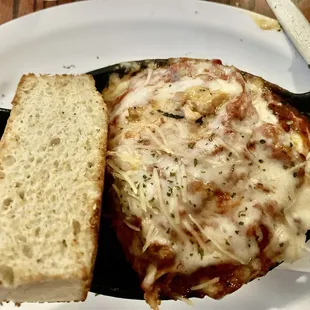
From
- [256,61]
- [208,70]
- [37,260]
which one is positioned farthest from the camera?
[256,61]

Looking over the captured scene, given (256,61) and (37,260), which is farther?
(256,61)

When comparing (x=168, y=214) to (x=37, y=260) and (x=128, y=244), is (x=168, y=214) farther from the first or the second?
(x=37, y=260)

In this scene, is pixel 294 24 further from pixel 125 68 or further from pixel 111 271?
pixel 111 271

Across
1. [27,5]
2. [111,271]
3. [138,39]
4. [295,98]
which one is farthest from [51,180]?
[27,5]

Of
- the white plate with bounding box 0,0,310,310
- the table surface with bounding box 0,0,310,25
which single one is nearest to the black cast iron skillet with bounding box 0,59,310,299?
the white plate with bounding box 0,0,310,310

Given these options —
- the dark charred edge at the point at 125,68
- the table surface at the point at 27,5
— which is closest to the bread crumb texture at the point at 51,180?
the dark charred edge at the point at 125,68

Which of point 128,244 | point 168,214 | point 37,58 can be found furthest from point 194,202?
point 37,58
